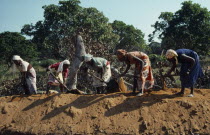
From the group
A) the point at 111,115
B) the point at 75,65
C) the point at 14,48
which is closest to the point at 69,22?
the point at 14,48

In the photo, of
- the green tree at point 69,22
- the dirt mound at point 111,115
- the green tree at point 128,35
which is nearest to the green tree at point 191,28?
the green tree at point 69,22

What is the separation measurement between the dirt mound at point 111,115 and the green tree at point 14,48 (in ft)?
45.3

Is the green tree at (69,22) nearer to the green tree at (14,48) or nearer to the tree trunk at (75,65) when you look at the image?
the green tree at (14,48)

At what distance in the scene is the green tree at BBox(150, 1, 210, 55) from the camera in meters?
18.5

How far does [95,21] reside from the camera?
63.2 feet

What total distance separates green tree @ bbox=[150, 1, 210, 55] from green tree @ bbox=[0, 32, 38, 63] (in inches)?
449

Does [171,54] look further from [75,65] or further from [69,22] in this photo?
[69,22]

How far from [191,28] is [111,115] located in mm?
15519

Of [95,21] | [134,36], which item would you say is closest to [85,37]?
[95,21]

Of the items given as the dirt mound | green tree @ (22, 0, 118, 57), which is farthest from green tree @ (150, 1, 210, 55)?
the dirt mound

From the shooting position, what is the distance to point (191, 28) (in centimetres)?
1881

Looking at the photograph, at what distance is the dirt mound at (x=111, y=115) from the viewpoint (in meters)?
4.86

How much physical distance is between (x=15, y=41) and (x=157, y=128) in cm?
1765

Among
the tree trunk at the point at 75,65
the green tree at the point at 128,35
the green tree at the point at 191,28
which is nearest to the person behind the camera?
the tree trunk at the point at 75,65
